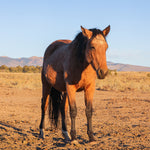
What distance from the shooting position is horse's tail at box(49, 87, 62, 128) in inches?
271

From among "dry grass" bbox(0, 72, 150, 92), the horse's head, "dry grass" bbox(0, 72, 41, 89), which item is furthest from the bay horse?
"dry grass" bbox(0, 72, 41, 89)

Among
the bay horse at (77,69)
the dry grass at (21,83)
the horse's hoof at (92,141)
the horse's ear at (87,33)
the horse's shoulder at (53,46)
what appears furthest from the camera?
the dry grass at (21,83)

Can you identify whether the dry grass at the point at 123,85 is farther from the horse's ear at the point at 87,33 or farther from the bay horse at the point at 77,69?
the horse's ear at the point at 87,33

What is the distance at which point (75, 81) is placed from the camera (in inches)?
202

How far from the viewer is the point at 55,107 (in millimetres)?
6875

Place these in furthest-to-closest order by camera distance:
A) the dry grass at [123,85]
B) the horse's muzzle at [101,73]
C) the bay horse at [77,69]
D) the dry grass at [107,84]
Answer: the dry grass at [107,84], the dry grass at [123,85], the bay horse at [77,69], the horse's muzzle at [101,73]

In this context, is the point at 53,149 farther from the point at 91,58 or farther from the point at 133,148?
the point at 91,58

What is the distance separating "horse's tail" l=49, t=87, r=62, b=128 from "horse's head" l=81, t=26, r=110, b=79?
2.60 meters

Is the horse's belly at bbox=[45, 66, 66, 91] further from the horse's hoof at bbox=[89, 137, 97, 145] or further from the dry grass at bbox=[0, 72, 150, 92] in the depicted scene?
the dry grass at bbox=[0, 72, 150, 92]

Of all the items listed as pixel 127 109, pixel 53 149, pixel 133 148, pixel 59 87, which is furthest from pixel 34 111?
pixel 133 148

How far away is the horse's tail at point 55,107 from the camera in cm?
688

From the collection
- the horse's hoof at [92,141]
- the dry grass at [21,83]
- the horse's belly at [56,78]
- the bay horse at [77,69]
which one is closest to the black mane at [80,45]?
the bay horse at [77,69]

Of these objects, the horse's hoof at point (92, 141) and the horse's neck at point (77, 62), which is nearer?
the horse's neck at point (77, 62)

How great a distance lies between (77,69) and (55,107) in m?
2.16
